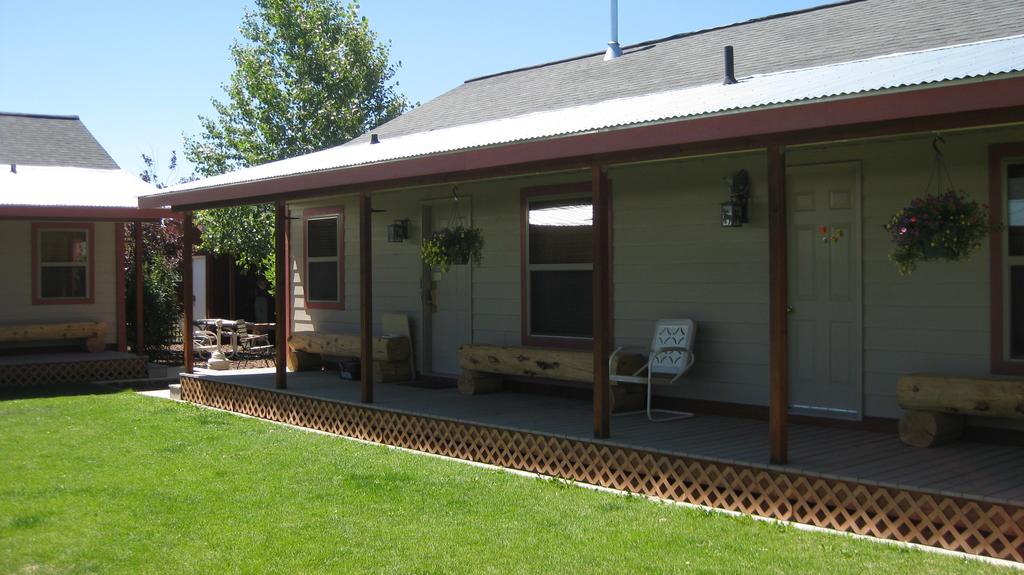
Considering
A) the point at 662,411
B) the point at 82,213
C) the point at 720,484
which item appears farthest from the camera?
the point at 82,213

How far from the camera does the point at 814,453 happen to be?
20.0 feet

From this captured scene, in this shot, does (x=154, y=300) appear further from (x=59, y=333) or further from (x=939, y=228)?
(x=939, y=228)

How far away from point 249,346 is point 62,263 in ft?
9.75

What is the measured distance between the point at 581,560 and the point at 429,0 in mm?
23748

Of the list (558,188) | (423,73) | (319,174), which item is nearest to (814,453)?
(558,188)

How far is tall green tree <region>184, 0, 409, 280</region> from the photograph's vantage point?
836 inches

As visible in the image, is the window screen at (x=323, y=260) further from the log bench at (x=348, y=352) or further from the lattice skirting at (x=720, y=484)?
the lattice skirting at (x=720, y=484)

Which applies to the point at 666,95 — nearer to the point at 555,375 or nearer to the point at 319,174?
the point at 555,375

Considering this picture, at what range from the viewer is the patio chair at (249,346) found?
14.8m

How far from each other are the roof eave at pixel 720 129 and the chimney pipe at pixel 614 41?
4.05m

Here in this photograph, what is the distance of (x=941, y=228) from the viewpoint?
5.66 meters

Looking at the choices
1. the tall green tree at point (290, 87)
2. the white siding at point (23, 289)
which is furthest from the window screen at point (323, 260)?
the tall green tree at point (290, 87)

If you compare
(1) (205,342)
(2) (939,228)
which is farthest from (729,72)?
(1) (205,342)

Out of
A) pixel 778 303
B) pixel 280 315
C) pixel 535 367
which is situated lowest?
pixel 535 367
